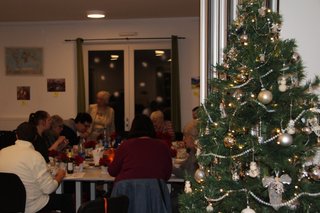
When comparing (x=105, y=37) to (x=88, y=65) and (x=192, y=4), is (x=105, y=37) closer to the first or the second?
(x=88, y=65)

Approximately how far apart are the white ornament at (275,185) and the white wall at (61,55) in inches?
235

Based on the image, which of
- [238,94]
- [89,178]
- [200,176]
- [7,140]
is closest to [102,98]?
[7,140]

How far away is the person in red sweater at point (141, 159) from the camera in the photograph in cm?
354

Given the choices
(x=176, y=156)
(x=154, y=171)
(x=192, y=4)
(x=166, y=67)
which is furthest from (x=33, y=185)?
(x=166, y=67)

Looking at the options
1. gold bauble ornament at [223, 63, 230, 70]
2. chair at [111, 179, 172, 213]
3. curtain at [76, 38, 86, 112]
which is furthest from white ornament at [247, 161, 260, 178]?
curtain at [76, 38, 86, 112]

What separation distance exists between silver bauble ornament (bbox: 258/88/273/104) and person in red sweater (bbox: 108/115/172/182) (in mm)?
2177

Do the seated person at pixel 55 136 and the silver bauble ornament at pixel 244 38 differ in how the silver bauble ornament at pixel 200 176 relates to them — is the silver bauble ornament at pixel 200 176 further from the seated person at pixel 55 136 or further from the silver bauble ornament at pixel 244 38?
the seated person at pixel 55 136

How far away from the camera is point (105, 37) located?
755 centimetres

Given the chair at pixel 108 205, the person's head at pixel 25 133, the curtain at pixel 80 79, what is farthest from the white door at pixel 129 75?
the chair at pixel 108 205

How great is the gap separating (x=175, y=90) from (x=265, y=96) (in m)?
5.89

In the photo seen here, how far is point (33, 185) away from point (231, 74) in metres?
2.38

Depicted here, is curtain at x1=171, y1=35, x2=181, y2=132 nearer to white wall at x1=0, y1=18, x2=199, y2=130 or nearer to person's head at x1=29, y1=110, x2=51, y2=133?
white wall at x1=0, y1=18, x2=199, y2=130

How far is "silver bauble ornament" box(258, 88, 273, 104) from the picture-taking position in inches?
56.9

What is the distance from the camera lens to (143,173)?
354 centimetres
